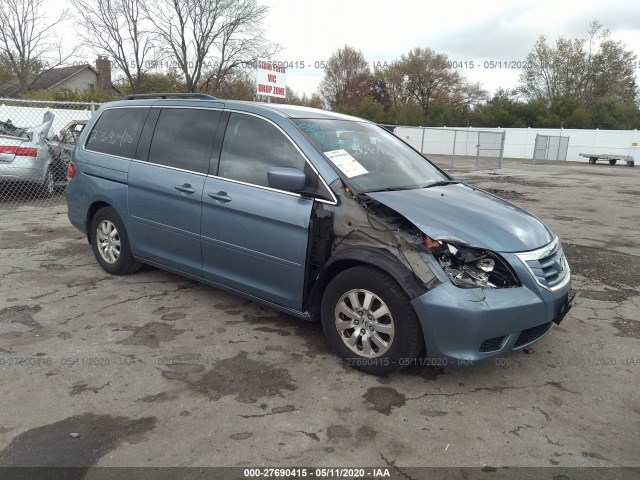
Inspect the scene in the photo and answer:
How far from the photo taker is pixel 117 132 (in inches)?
205

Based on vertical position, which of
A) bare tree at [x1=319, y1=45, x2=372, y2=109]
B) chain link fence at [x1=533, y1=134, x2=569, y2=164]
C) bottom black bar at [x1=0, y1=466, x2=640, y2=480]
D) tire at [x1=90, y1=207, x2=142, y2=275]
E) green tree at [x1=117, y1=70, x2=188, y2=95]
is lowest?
bottom black bar at [x1=0, y1=466, x2=640, y2=480]

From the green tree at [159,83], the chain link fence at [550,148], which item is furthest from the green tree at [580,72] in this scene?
the green tree at [159,83]

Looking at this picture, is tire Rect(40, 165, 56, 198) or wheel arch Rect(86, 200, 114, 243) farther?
tire Rect(40, 165, 56, 198)

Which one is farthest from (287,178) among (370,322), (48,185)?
(48,185)

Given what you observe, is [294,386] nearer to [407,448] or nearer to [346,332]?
[346,332]

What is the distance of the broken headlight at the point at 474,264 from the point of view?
3170mm

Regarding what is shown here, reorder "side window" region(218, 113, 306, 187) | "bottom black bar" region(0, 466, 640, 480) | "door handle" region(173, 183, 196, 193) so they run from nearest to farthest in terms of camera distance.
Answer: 1. "bottom black bar" region(0, 466, 640, 480)
2. "side window" region(218, 113, 306, 187)
3. "door handle" region(173, 183, 196, 193)


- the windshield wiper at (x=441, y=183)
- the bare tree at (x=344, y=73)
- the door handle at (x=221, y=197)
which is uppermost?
the bare tree at (x=344, y=73)

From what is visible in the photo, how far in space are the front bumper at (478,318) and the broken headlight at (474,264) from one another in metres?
0.05

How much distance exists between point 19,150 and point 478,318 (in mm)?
9482

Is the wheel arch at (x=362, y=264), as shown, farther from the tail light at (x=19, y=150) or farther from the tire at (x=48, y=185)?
the tire at (x=48, y=185)

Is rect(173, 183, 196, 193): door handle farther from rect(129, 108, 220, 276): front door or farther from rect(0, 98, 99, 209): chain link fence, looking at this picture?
rect(0, 98, 99, 209): chain link fence

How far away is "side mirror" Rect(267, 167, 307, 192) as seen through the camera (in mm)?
3527

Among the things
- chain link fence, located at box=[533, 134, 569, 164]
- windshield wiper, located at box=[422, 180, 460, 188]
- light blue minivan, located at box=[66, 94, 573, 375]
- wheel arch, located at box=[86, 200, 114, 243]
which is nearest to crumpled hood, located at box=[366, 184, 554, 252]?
light blue minivan, located at box=[66, 94, 573, 375]
